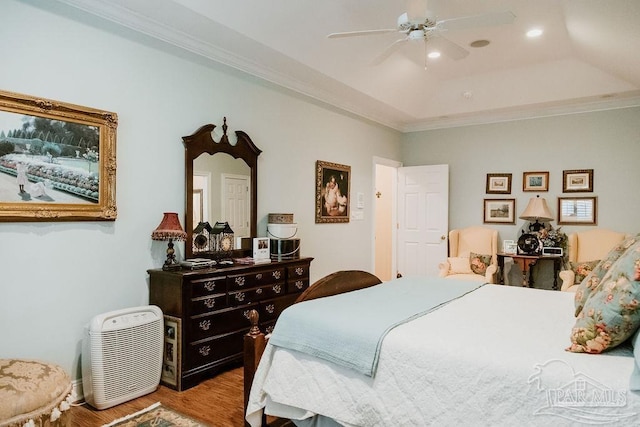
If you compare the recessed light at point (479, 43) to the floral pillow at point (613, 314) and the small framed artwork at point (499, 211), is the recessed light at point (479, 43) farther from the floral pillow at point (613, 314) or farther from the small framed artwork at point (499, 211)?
the floral pillow at point (613, 314)

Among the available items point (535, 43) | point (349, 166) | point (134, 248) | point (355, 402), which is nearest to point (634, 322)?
point (355, 402)

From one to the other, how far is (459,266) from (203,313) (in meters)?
3.50

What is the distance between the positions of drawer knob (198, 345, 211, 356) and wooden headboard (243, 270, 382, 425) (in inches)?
32.1

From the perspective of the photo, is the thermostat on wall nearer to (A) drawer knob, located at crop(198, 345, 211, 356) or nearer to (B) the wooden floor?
(B) the wooden floor

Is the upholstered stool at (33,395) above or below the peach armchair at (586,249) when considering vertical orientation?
below

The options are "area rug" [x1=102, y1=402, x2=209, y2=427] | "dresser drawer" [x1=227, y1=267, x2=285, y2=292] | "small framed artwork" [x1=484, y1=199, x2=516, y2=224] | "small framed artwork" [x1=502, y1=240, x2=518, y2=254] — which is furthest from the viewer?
"small framed artwork" [x1=484, y1=199, x2=516, y2=224]

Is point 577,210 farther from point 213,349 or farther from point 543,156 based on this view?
point 213,349

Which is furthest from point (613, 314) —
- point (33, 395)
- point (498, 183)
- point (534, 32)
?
point (498, 183)

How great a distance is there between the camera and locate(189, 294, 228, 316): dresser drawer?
3104mm

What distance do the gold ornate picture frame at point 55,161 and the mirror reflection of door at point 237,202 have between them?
3.38 ft

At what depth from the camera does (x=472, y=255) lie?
5574 mm

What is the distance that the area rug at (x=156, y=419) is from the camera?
8.30 feet

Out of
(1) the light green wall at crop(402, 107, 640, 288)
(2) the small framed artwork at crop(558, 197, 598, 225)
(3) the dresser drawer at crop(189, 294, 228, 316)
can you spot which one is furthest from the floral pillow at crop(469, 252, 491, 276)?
(3) the dresser drawer at crop(189, 294, 228, 316)

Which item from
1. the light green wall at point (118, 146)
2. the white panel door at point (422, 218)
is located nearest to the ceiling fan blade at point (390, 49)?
the light green wall at point (118, 146)
